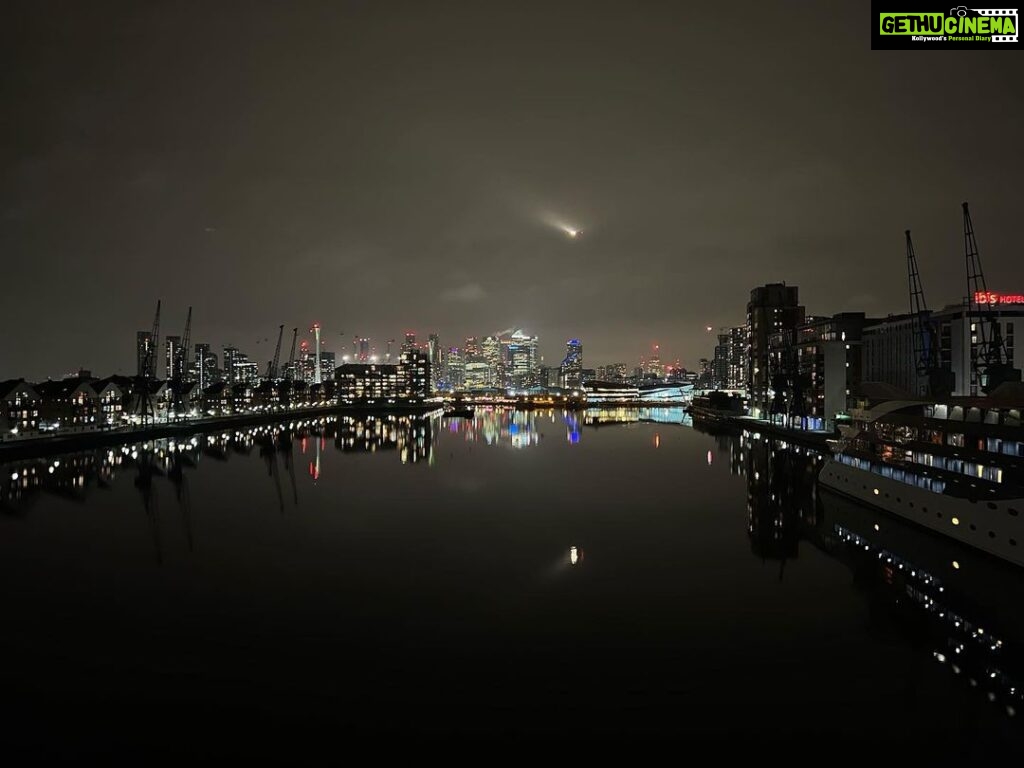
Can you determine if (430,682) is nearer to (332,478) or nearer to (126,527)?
(126,527)

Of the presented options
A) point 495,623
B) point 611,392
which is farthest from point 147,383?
point 611,392

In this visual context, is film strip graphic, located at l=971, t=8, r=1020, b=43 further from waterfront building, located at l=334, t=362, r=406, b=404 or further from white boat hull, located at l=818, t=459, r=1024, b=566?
waterfront building, located at l=334, t=362, r=406, b=404

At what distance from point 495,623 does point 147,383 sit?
212 ft

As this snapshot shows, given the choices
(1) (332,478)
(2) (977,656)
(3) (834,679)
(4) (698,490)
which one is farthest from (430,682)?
(1) (332,478)

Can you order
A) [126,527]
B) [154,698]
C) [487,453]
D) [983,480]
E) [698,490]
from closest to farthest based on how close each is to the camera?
[154,698] → [983,480] → [126,527] → [698,490] → [487,453]

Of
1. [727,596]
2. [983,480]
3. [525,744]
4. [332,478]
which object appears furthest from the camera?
[332,478]

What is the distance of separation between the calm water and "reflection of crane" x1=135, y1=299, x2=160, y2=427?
41.3 metres

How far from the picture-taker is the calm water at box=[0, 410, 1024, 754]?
7.96 m

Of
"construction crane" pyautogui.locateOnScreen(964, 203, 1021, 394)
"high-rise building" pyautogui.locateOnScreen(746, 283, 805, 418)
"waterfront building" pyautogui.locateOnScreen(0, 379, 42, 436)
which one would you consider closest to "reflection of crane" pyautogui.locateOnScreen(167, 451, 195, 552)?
"waterfront building" pyautogui.locateOnScreen(0, 379, 42, 436)

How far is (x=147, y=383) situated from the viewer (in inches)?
2504

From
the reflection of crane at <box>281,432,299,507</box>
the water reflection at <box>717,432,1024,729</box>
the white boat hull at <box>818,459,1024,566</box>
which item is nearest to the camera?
the water reflection at <box>717,432,1024,729</box>

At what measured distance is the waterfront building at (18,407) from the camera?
148ft

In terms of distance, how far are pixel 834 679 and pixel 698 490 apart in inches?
702

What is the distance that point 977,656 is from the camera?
9898 millimetres
